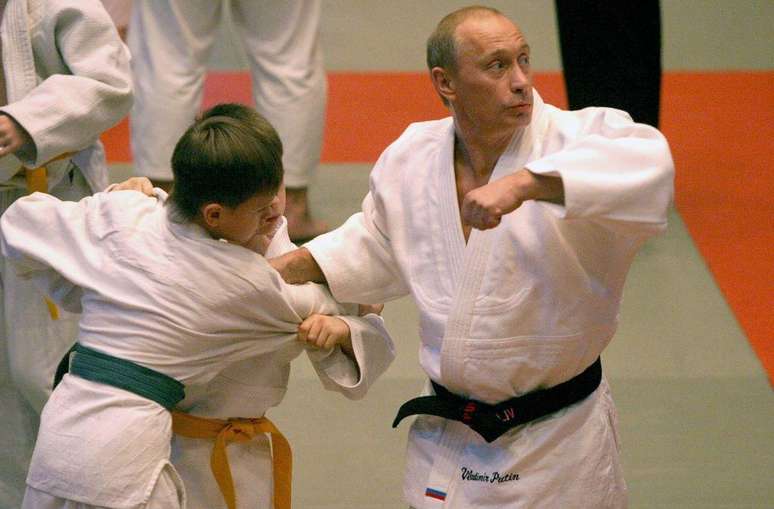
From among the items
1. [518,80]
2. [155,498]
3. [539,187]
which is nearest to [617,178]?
[539,187]

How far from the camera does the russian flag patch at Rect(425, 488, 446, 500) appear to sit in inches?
92.1

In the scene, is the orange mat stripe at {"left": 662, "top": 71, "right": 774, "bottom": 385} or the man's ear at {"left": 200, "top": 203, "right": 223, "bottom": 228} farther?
the orange mat stripe at {"left": 662, "top": 71, "right": 774, "bottom": 385}

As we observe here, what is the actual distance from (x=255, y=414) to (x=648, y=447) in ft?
5.02

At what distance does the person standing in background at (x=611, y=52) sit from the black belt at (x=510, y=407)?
2.59 metres

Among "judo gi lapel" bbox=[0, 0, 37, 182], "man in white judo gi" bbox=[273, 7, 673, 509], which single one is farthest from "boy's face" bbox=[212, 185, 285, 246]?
"judo gi lapel" bbox=[0, 0, 37, 182]

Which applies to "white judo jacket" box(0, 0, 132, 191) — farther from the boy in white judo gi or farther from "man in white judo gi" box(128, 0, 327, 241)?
"man in white judo gi" box(128, 0, 327, 241)

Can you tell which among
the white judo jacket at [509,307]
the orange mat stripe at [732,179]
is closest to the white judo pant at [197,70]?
the orange mat stripe at [732,179]

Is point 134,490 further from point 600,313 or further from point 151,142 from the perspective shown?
point 151,142

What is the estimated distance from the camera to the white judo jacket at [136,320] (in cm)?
214

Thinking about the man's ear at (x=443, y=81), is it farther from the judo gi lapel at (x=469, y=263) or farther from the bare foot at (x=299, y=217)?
the bare foot at (x=299, y=217)

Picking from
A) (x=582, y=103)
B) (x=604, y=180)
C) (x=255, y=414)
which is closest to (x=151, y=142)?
(x=582, y=103)

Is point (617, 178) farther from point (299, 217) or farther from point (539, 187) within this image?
point (299, 217)

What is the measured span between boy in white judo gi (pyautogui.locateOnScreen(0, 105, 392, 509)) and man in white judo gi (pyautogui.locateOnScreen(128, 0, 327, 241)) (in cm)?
235

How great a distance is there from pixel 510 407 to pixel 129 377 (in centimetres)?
64
